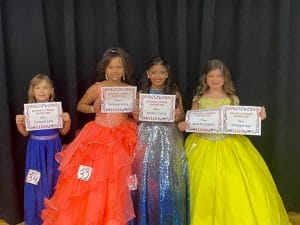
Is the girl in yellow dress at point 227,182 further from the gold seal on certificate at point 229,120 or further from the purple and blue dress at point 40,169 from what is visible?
the purple and blue dress at point 40,169

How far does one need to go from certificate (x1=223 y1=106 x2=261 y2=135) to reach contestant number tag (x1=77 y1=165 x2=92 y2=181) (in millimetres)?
729

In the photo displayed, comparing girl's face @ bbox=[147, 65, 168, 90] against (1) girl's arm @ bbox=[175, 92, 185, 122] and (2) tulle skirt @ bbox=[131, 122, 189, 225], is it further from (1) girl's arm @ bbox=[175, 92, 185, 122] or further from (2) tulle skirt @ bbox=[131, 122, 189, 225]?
(2) tulle skirt @ bbox=[131, 122, 189, 225]

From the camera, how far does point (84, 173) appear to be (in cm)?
230

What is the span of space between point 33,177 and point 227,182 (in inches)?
40.4

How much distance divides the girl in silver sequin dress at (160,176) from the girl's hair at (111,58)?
11.5 inches

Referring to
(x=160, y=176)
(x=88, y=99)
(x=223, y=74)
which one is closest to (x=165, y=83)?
(x=223, y=74)

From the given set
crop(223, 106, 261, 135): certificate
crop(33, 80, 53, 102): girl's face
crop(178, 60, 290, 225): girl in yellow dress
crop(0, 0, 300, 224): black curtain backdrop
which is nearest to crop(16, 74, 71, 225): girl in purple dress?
crop(33, 80, 53, 102): girl's face

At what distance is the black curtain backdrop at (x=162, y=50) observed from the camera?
106 inches

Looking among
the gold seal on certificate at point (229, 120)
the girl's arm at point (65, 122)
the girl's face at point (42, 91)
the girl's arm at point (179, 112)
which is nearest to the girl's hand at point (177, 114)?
the girl's arm at point (179, 112)

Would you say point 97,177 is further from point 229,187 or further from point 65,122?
point 229,187

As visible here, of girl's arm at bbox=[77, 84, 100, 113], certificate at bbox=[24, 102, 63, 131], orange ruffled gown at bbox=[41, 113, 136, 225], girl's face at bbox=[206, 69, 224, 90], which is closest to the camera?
orange ruffled gown at bbox=[41, 113, 136, 225]

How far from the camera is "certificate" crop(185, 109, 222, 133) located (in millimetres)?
2369

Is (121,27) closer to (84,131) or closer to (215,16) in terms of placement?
(215,16)

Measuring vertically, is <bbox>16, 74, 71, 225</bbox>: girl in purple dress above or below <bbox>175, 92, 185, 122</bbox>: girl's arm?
below
